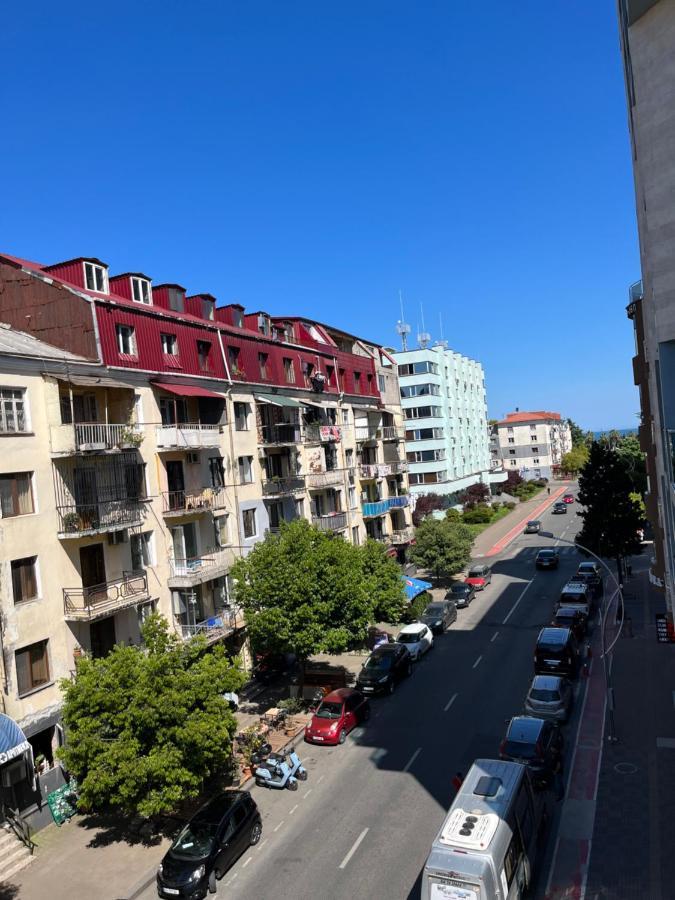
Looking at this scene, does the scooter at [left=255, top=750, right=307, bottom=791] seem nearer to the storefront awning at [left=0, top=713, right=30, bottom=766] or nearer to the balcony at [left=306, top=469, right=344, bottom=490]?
the storefront awning at [left=0, top=713, right=30, bottom=766]

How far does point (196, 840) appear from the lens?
1844cm

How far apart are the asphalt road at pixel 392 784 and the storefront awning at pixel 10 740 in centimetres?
584

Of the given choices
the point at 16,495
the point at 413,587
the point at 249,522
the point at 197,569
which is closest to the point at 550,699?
the point at 197,569

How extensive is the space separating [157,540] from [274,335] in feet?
65.0

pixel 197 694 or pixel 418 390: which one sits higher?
pixel 418 390

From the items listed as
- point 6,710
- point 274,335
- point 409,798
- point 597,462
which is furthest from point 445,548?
point 6,710

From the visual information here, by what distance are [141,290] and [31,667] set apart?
63.3 feet

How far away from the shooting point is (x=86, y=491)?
1019 inches

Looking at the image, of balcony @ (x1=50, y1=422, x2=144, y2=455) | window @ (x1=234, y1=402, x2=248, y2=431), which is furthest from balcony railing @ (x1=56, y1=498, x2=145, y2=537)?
window @ (x1=234, y1=402, x2=248, y2=431)

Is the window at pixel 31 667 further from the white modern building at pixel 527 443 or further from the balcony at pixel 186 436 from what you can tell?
the white modern building at pixel 527 443

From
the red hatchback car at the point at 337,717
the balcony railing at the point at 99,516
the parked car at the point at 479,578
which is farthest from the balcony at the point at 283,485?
the parked car at the point at 479,578

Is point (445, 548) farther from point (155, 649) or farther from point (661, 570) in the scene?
point (155, 649)

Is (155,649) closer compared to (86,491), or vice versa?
(155,649)

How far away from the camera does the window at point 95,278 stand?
30453 millimetres
